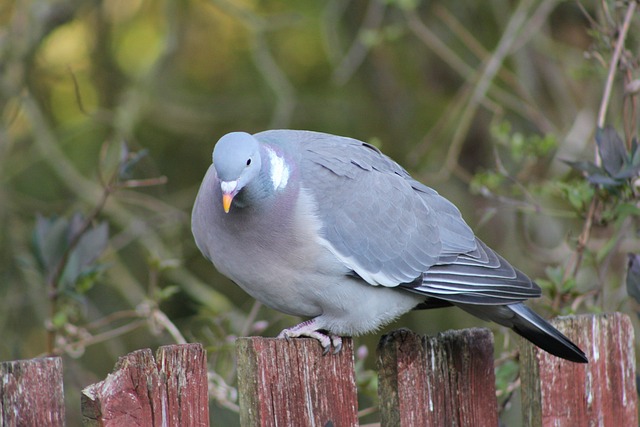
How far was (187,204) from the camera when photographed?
5297mm

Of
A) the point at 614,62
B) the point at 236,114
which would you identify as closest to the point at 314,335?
the point at 614,62

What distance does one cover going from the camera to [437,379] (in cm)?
218

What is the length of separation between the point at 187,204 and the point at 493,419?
3.38 meters

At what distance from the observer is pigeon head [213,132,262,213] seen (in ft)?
8.30

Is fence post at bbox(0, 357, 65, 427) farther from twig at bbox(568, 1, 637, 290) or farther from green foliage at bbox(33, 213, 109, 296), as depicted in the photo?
twig at bbox(568, 1, 637, 290)

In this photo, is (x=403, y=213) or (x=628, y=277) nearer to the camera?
(x=628, y=277)

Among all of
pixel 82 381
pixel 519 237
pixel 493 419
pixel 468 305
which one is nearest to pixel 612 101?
pixel 519 237

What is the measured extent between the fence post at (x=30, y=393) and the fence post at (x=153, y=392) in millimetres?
67

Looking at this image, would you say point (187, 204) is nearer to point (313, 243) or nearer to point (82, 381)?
point (82, 381)

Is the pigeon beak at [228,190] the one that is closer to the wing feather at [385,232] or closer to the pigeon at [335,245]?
the pigeon at [335,245]

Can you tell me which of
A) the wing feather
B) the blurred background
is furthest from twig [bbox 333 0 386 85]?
the wing feather

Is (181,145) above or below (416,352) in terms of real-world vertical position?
above

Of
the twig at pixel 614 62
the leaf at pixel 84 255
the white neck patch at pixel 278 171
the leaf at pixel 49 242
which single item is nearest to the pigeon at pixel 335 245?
the white neck patch at pixel 278 171

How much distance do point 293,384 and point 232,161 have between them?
0.84m
